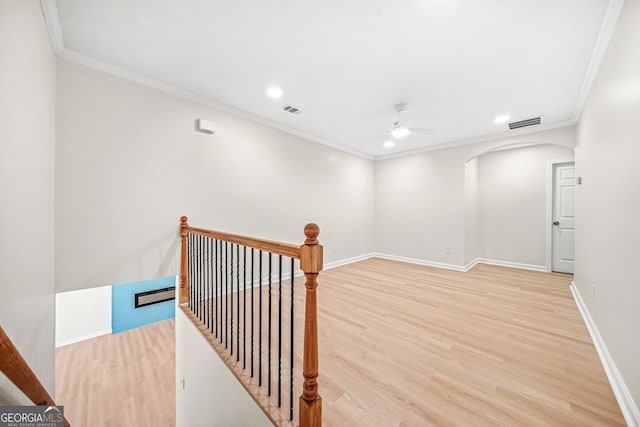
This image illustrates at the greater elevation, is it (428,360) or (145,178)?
(145,178)

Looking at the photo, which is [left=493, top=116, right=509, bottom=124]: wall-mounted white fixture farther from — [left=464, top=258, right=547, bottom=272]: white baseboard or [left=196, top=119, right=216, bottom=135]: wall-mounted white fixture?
[left=196, top=119, right=216, bottom=135]: wall-mounted white fixture

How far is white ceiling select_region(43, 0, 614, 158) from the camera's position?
1.74 meters

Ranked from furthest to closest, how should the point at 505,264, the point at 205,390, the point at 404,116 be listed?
1. the point at 505,264
2. the point at 404,116
3. the point at 205,390

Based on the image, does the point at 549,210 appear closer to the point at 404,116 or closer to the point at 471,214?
the point at 471,214

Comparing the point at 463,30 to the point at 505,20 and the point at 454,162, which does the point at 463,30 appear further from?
the point at 454,162

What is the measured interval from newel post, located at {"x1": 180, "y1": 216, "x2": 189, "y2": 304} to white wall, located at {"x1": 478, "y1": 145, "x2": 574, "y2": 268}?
579 centimetres

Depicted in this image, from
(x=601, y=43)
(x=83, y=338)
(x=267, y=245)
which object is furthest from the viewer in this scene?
(x=83, y=338)

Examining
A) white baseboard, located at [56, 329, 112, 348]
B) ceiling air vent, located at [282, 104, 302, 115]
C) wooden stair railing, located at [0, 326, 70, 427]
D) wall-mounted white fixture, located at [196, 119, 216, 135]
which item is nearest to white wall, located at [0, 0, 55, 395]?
wooden stair railing, located at [0, 326, 70, 427]

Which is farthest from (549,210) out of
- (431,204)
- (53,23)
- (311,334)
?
(53,23)

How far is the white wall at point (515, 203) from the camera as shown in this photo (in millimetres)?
4695

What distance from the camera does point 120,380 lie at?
3.12m

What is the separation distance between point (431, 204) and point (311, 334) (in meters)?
4.73

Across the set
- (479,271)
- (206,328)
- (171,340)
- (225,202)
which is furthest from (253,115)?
(479,271)

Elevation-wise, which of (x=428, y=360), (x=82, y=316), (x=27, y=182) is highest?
(x=27, y=182)
